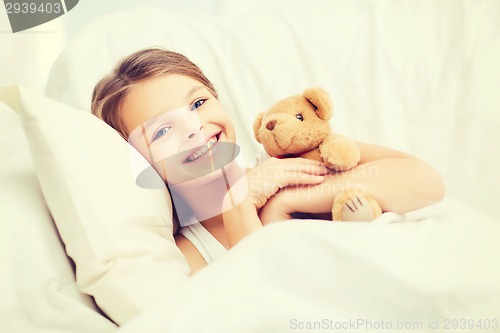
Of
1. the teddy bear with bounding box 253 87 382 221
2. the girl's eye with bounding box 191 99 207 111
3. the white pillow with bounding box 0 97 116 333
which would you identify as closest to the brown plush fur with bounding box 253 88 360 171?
the teddy bear with bounding box 253 87 382 221

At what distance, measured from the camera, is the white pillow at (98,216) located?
591 mm

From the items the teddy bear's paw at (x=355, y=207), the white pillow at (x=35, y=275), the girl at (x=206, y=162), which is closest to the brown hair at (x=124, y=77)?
the girl at (x=206, y=162)

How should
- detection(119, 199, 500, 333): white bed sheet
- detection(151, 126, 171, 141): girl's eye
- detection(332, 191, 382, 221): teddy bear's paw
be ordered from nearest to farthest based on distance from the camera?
detection(119, 199, 500, 333): white bed sheet < detection(332, 191, 382, 221): teddy bear's paw < detection(151, 126, 171, 141): girl's eye

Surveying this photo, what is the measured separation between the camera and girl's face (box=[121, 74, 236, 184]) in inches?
31.5

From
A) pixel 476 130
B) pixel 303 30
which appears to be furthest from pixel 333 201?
pixel 303 30

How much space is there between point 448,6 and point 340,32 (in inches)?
11.0

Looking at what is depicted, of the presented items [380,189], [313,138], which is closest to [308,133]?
[313,138]

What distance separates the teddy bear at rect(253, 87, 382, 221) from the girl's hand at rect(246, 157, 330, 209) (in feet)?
0.06

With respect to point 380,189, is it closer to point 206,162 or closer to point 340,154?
point 340,154

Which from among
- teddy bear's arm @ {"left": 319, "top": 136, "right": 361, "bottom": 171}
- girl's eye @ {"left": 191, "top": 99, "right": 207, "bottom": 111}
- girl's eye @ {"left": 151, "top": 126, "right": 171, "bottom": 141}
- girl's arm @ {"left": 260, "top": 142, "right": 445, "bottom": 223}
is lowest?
girl's arm @ {"left": 260, "top": 142, "right": 445, "bottom": 223}

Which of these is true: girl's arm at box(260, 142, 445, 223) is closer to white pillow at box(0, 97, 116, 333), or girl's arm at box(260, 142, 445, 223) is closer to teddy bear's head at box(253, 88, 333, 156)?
teddy bear's head at box(253, 88, 333, 156)

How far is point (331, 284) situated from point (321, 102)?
328 millimetres

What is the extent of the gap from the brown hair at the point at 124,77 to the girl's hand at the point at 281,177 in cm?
25

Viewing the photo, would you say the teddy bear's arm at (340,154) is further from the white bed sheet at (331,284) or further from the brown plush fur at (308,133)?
the white bed sheet at (331,284)
